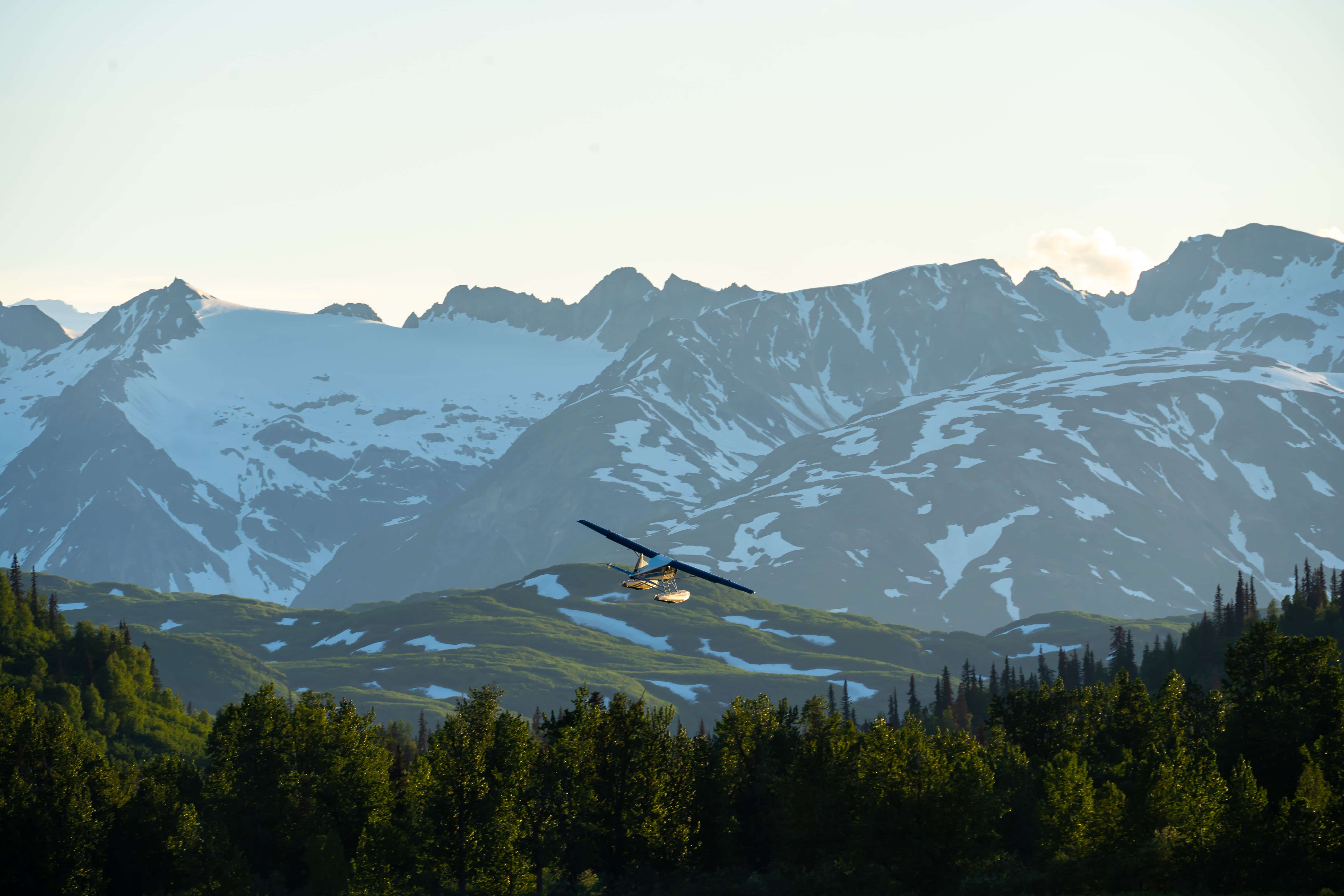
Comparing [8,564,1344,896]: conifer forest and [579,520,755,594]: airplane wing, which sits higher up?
[579,520,755,594]: airplane wing

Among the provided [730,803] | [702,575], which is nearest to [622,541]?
[702,575]

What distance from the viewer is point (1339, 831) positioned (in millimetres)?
113625

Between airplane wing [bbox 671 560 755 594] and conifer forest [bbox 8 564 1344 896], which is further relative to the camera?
conifer forest [bbox 8 564 1344 896]

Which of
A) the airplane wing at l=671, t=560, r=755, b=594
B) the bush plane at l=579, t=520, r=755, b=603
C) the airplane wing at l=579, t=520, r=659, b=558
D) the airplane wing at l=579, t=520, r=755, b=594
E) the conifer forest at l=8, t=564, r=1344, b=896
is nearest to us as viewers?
the bush plane at l=579, t=520, r=755, b=603

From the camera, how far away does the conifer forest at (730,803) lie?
120 m

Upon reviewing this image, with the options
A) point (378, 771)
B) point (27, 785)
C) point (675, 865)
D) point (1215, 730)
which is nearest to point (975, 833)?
point (675, 865)

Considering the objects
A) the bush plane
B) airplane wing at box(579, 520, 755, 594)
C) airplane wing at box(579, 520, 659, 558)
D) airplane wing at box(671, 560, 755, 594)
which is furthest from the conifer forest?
the bush plane

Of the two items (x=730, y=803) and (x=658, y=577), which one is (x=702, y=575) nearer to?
(x=658, y=577)

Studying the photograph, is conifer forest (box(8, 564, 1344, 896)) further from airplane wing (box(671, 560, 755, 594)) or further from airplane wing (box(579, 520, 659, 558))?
airplane wing (box(579, 520, 659, 558))

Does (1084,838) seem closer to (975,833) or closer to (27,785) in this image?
(975,833)

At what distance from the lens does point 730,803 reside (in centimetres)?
13712

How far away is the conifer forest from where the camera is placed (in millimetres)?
120312

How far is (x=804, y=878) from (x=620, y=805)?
20.1 m

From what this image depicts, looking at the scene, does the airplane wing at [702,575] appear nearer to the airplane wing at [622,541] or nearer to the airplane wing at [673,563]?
the airplane wing at [673,563]
